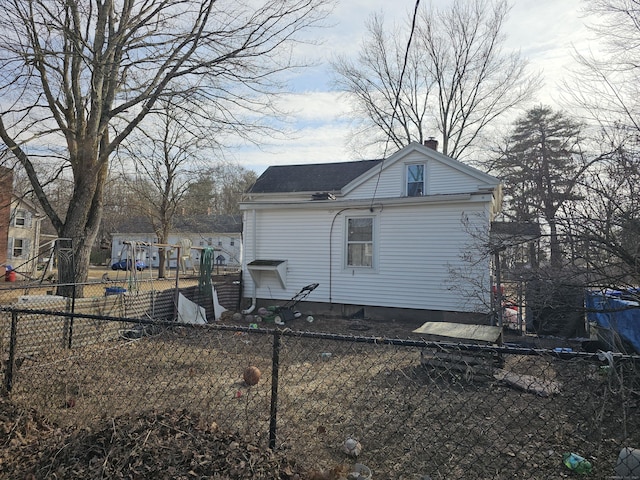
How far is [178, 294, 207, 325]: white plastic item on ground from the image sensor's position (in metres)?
9.27

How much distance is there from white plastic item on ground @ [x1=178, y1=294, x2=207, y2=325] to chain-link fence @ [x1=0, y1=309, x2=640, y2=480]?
90.4 inches

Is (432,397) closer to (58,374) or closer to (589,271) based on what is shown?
(589,271)

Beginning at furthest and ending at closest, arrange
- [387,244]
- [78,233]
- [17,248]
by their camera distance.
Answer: [17,248], [387,244], [78,233]

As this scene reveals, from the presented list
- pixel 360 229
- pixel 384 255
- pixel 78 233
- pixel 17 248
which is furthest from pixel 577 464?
pixel 17 248

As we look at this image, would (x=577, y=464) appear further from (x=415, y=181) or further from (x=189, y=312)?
(x=415, y=181)

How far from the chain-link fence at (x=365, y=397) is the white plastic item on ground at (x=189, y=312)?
7.53ft

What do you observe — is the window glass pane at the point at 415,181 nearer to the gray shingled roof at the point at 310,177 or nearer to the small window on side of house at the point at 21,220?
the gray shingled roof at the point at 310,177

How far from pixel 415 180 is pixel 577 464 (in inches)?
407

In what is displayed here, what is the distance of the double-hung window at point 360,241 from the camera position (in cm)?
1117

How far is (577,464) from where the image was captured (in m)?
3.04

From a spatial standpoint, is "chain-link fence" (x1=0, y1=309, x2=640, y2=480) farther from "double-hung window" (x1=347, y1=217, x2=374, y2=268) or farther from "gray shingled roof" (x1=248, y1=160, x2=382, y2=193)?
"gray shingled roof" (x1=248, y1=160, x2=382, y2=193)

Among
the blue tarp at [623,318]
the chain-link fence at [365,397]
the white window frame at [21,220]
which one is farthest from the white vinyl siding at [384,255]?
the white window frame at [21,220]

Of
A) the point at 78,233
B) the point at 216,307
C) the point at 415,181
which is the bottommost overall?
the point at 216,307

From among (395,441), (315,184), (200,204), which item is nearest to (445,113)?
(315,184)
